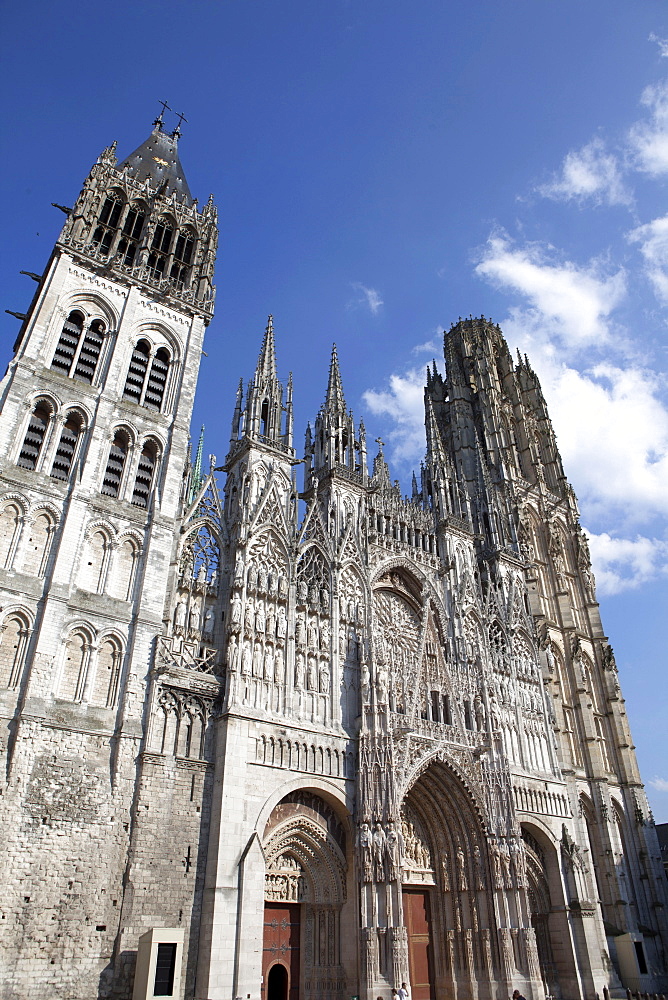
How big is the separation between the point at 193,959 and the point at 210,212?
95.8 ft

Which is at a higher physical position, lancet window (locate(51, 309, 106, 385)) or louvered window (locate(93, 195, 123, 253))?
louvered window (locate(93, 195, 123, 253))

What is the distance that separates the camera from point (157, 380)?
87.4ft

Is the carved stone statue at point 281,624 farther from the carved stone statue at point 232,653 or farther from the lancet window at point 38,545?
→ the lancet window at point 38,545

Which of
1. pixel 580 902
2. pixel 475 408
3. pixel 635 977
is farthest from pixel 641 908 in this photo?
pixel 475 408

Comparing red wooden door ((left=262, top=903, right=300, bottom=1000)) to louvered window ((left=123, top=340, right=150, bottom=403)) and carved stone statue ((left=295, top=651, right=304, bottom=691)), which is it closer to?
carved stone statue ((left=295, top=651, right=304, bottom=691))

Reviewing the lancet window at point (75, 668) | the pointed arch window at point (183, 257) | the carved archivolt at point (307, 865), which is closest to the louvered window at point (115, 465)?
the lancet window at point (75, 668)

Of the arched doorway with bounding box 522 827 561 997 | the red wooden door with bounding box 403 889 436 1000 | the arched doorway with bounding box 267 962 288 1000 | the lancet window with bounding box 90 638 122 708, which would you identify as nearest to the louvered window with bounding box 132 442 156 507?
the lancet window with bounding box 90 638 122 708

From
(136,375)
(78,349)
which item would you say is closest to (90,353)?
(78,349)

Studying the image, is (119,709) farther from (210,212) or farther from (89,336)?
(210,212)

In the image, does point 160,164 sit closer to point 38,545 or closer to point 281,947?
point 38,545

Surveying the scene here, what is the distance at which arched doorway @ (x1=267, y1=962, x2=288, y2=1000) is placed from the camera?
67.7 ft

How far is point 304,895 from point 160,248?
2551 centimetres

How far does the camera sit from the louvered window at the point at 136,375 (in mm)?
25750

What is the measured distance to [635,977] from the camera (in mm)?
29188
